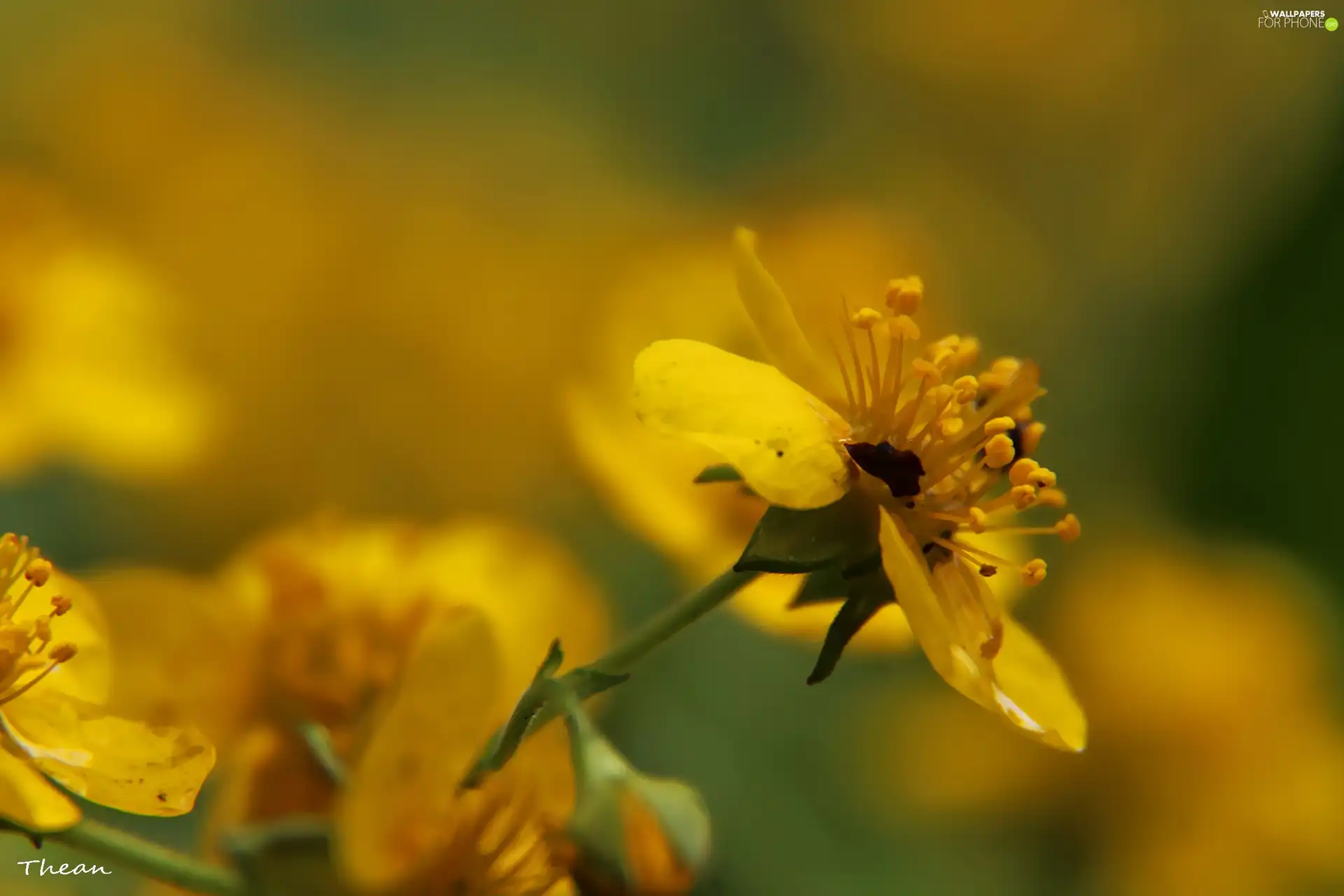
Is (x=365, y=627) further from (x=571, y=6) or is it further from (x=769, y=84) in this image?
(x=571, y=6)

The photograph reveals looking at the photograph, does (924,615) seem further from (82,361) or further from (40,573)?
(82,361)

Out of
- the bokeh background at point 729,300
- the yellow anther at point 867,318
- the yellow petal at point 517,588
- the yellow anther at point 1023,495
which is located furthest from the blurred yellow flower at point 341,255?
the yellow anther at point 1023,495

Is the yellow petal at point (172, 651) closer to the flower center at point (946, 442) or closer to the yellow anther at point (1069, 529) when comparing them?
the flower center at point (946, 442)

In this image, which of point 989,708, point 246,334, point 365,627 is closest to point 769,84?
point 246,334

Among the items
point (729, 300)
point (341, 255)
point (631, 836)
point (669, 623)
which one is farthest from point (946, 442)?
point (341, 255)

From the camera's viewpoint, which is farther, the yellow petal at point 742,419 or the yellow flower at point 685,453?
the yellow flower at point 685,453

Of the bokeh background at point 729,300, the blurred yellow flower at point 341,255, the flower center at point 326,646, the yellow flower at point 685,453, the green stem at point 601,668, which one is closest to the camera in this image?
the green stem at point 601,668

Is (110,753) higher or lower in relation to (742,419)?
lower

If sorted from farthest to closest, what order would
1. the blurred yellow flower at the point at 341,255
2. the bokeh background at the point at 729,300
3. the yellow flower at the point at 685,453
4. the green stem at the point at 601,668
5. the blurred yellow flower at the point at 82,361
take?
the blurred yellow flower at the point at 341,255 → the bokeh background at the point at 729,300 → the blurred yellow flower at the point at 82,361 → the yellow flower at the point at 685,453 → the green stem at the point at 601,668
